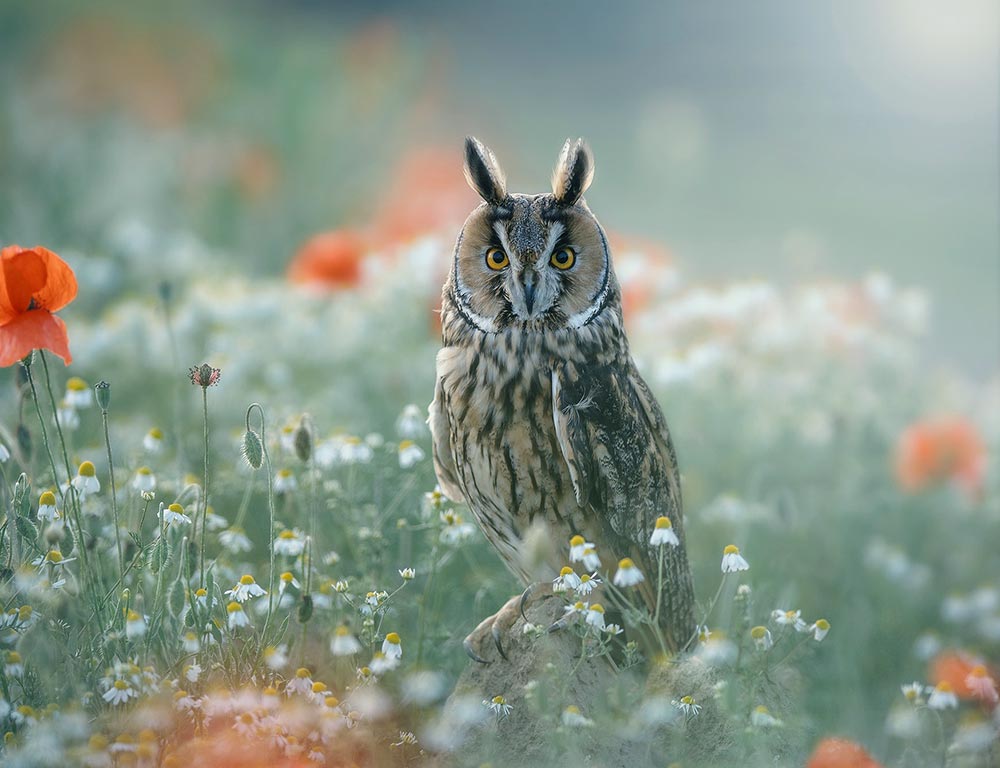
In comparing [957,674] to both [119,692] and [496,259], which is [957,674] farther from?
[119,692]

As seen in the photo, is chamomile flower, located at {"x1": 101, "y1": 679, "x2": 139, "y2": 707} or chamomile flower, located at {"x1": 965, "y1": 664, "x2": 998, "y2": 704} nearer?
chamomile flower, located at {"x1": 101, "y1": 679, "x2": 139, "y2": 707}

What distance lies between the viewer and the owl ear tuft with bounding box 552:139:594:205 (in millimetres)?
2268

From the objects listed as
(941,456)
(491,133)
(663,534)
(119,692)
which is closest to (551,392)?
(663,534)

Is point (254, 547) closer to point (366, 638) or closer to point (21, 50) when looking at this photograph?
point (366, 638)

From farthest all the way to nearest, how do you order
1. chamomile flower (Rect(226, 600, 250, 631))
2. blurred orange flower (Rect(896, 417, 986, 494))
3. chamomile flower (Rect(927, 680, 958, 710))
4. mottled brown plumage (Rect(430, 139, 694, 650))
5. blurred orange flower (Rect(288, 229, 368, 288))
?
blurred orange flower (Rect(288, 229, 368, 288)), blurred orange flower (Rect(896, 417, 986, 494)), mottled brown plumage (Rect(430, 139, 694, 650)), chamomile flower (Rect(927, 680, 958, 710)), chamomile flower (Rect(226, 600, 250, 631))

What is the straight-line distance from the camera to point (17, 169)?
560cm

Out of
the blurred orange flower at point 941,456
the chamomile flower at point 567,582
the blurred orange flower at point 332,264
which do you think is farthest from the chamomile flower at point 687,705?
the blurred orange flower at point 332,264

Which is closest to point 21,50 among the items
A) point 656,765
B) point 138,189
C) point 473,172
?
point 138,189

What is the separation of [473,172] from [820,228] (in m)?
7.18

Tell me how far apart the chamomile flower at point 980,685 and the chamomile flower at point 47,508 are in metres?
1.69

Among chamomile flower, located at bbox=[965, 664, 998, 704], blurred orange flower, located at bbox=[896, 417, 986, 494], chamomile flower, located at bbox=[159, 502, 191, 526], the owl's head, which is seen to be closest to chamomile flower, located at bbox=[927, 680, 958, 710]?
chamomile flower, located at bbox=[965, 664, 998, 704]

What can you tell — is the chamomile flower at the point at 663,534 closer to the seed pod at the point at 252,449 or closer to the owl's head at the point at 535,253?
the owl's head at the point at 535,253

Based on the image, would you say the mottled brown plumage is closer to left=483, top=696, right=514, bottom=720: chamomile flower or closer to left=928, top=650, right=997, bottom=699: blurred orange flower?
left=483, top=696, right=514, bottom=720: chamomile flower

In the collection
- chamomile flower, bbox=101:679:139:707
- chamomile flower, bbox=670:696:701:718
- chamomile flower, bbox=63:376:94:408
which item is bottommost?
chamomile flower, bbox=101:679:139:707
